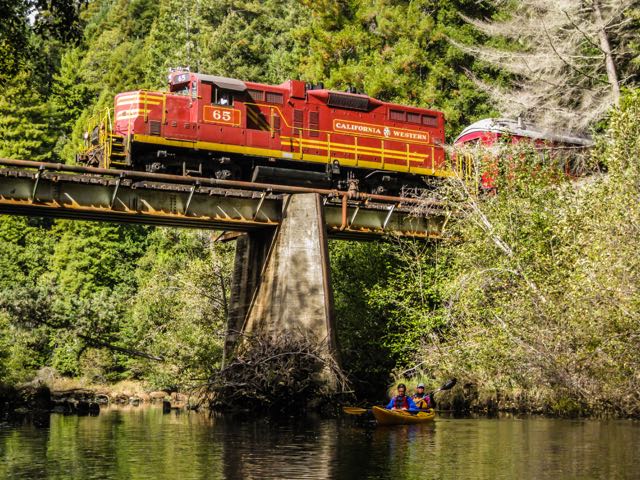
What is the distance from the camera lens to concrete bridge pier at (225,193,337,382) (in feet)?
84.1

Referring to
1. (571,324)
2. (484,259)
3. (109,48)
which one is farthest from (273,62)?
(571,324)

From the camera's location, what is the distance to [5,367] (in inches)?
1485

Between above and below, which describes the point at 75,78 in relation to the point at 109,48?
below

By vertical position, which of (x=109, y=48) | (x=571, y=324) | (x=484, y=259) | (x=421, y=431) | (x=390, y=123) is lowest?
(x=421, y=431)

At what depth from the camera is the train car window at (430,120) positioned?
35500 millimetres

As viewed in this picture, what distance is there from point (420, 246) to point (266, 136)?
21.7 feet

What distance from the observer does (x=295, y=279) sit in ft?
85.7

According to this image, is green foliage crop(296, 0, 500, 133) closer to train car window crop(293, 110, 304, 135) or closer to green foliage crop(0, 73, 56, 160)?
train car window crop(293, 110, 304, 135)

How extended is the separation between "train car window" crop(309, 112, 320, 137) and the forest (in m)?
4.60

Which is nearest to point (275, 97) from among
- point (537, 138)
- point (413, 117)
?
point (413, 117)

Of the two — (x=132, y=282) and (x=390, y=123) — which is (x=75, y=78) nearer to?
(x=132, y=282)

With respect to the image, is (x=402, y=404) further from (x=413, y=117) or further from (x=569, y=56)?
(x=569, y=56)

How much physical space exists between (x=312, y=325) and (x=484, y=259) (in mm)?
5378

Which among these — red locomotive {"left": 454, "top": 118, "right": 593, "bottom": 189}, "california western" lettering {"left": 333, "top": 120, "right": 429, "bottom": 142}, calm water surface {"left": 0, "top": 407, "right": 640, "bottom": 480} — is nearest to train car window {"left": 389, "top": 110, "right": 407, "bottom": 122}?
"california western" lettering {"left": 333, "top": 120, "right": 429, "bottom": 142}
